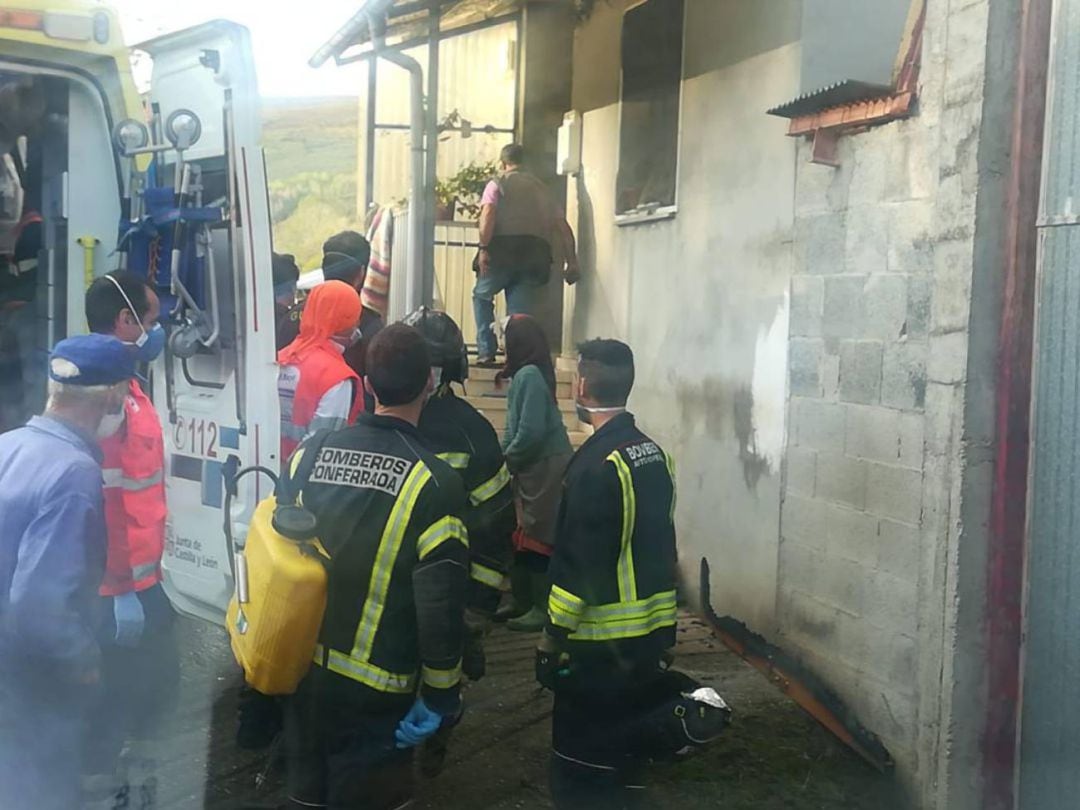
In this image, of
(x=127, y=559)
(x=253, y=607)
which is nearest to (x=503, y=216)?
(x=127, y=559)

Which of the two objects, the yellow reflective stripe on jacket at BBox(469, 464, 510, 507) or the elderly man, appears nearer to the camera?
the elderly man

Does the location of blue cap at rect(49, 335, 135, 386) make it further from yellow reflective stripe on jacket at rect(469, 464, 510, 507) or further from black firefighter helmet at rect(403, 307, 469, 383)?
yellow reflective stripe on jacket at rect(469, 464, 510, 507)

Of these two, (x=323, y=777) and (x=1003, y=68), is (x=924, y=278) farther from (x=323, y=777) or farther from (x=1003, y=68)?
(x=323, y=777)

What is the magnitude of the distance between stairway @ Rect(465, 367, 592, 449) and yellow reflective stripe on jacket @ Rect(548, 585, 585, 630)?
4.05 metres

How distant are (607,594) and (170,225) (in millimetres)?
2173

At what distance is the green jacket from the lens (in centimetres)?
573

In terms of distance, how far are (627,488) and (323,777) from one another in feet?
3.87

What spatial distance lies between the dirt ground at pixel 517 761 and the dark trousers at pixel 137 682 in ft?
0.95

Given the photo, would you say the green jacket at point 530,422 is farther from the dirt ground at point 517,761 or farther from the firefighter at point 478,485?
the firefighter at point 478,485

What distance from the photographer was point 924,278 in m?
4.35

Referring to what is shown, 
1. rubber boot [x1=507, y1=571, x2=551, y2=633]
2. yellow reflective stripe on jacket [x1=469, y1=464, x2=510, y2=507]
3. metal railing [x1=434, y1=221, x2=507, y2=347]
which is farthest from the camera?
metal railing [x1=434, y1=221, x2=507, y2=347]

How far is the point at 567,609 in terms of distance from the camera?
11.7 feet

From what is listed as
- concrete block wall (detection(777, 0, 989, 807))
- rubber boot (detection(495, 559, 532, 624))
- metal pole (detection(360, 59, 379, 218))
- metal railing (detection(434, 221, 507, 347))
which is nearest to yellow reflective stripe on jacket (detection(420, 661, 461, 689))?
concrete block wall (detection(777, 0, 989, 807))

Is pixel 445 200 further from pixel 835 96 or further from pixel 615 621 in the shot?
pixel 615 621
